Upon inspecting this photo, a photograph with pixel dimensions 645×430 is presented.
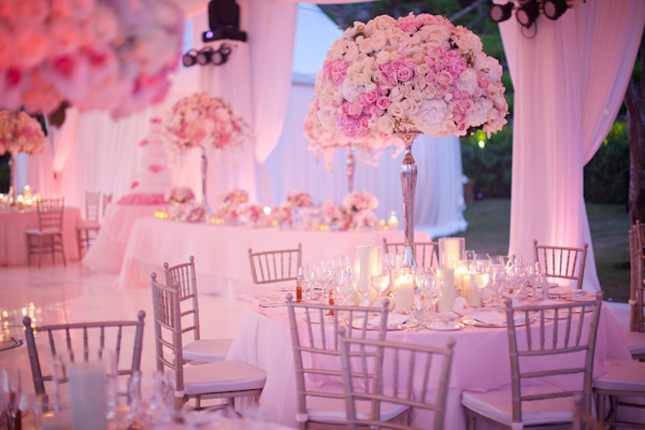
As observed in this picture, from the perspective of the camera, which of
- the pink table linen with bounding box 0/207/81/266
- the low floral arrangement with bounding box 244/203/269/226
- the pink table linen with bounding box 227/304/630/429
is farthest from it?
the pink table linen with bounding box 0/207/81/266

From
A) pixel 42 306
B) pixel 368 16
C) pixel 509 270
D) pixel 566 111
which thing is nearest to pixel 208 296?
pixel 42 306

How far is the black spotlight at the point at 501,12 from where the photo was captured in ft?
22.0

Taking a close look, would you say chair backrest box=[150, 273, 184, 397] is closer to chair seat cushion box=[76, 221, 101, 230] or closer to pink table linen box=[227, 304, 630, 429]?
pink table linen box=[227, 304, 630, 429]

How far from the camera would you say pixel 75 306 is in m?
7.14

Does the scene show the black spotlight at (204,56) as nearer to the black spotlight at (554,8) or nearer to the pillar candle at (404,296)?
the black spotlight at (554,8)

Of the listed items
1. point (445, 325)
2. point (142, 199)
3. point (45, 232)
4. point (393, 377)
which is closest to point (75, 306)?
point (142, 199)

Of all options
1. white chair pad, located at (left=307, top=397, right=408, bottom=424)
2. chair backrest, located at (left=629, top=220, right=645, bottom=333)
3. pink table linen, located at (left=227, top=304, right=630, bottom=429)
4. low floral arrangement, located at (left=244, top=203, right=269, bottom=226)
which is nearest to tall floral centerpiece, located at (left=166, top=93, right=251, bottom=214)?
low floral arrangement, located at (left=244, top=203, right=269, bottom=226)

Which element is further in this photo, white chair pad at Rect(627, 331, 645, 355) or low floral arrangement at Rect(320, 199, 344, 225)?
low floral arrangement at Rect(320, 199, 344, 225)

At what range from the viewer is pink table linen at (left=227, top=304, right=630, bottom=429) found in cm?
289

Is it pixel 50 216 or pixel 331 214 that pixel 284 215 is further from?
pixel 50 216

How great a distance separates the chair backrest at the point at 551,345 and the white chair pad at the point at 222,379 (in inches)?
46.8

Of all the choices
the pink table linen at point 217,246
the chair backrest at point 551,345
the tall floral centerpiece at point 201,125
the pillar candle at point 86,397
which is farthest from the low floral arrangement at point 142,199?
the pillar candle at point 86,397

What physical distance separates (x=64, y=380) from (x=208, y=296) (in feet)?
19.0

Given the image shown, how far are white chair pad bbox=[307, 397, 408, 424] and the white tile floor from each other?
93.2 inches
